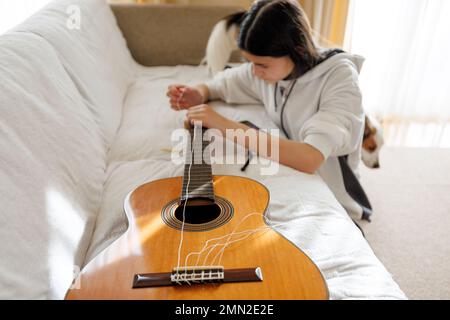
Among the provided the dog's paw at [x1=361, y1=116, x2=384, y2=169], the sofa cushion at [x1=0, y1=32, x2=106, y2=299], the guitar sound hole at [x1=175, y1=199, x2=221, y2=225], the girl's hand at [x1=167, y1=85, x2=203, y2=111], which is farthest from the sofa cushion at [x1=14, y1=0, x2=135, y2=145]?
the dog's paw at [x1=361, y1=116, x2=384, y2=169]

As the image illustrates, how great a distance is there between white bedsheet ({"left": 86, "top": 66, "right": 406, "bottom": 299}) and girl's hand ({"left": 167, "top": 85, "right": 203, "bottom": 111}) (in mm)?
39

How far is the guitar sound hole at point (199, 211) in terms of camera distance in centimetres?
81

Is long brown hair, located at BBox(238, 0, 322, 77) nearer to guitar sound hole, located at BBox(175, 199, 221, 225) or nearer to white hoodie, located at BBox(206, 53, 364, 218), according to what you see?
white hoodie, located at BBox(206, 53, 364, 218)

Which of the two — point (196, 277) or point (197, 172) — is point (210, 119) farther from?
point (196, 277)

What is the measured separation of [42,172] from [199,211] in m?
0.35

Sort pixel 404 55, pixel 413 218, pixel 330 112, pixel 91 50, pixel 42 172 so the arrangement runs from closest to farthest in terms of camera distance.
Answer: pixel 42 172
pixel 330 112
pixel 91 50
pixel 413 218
pixel 404 55

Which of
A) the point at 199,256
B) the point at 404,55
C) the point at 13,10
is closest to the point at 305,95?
the point at 199,256

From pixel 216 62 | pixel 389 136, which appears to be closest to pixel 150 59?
pixel 216 62

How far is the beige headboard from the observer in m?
1.87

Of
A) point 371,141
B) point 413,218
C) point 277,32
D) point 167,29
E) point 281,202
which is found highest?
point 277,32

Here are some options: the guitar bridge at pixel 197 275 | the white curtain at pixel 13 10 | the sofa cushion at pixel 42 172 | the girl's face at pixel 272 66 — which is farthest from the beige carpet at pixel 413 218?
the white curtain at pixel 13 10

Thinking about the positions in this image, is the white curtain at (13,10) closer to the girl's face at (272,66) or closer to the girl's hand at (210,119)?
the girl's hand at (210,119)

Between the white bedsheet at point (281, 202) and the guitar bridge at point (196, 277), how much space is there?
0.56 feet

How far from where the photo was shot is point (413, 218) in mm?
1585
